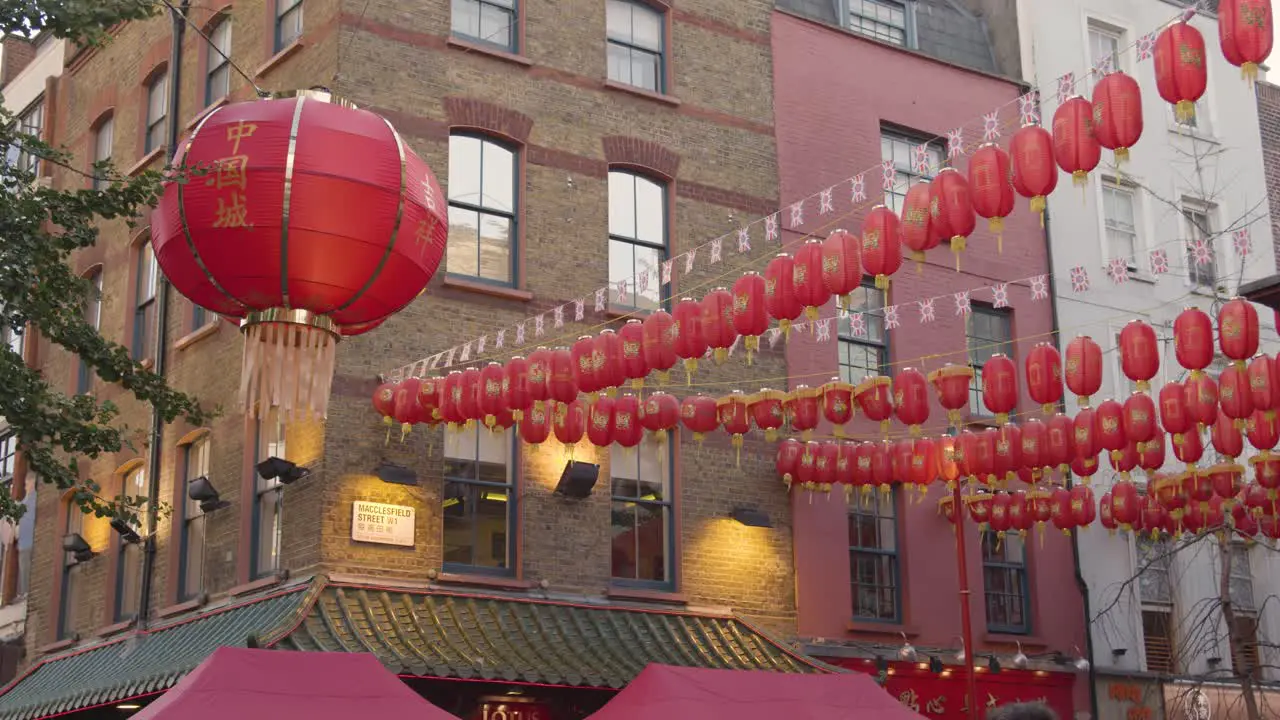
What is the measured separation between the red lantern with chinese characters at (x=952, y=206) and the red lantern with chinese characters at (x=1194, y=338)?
9.95 feet

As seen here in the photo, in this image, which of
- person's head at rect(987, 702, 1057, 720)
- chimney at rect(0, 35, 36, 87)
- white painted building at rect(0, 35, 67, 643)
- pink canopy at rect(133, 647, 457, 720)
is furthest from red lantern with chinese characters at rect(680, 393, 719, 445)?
chimney at rect(0, 35, 36, 87)

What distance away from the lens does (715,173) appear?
20422 mm

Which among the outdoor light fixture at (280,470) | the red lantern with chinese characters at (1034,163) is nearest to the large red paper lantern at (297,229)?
the red lantern with chinese characters at (1034,163)

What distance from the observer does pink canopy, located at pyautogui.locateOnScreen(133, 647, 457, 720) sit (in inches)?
460

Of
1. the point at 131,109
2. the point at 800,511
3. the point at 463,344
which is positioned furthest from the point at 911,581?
the point at 131,109

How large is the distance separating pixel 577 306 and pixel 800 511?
4551 millimetres

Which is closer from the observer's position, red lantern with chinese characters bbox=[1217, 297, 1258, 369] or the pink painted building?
red lantern with chinese characters bbox=[1217, 297, 1258, 369]

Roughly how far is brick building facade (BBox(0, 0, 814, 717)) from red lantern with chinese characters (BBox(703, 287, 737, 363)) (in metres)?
4.00

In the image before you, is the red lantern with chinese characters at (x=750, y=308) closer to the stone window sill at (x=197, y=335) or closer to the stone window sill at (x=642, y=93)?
the stone window sill at (x=642, y=93)

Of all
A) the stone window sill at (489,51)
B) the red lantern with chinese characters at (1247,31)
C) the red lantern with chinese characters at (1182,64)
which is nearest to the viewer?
the red lantern with chinese characters at (1247,31)

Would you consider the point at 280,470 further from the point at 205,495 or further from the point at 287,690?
the point at 287,690

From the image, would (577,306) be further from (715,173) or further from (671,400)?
(715,173)

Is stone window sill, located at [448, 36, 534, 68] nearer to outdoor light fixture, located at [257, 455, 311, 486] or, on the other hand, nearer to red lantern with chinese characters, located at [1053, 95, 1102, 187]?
outdoor light fixture, located at [257, 455, 311, 486]

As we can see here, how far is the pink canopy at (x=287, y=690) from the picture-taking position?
11.7 meters
